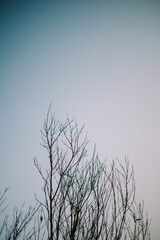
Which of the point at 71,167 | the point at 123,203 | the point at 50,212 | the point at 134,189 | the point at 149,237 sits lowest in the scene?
the point at 149,237

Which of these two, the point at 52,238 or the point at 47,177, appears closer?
the point at 52,238

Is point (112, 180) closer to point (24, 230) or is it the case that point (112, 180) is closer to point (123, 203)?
point (123, 203)

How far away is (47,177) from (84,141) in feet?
3.05

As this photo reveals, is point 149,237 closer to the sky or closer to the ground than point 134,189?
closer to the ground

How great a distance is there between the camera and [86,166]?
3.46 m

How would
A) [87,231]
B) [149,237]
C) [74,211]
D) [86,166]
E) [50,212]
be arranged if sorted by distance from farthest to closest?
[149,237] → [86,166] → [87,231] → [74,211] → [50,212]

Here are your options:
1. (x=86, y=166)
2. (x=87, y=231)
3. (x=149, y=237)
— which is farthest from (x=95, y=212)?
(x=149, y=237)

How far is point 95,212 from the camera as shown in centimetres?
320

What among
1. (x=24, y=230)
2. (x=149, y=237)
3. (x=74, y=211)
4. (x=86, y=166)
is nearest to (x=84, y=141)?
(x=86, y=166)

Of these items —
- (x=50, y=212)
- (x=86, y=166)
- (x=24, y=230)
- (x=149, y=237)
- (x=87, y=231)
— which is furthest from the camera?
(x=149, y=237)

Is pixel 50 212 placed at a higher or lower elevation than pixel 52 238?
higher

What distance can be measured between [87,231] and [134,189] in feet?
3.75

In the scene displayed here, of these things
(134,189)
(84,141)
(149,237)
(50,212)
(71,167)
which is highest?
(84,141)

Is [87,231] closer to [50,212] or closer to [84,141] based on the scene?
[50,212]
